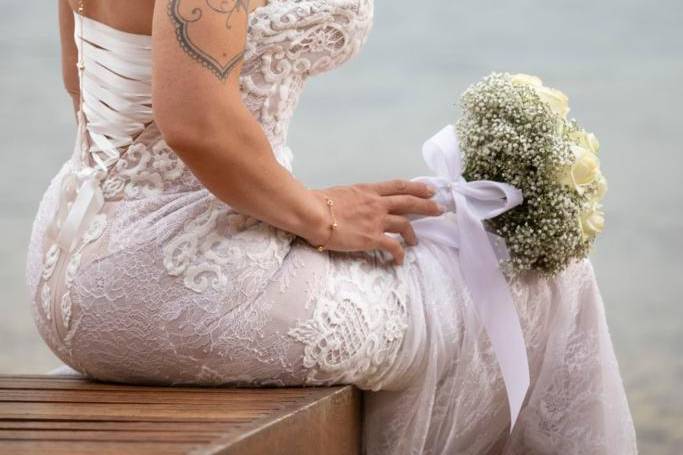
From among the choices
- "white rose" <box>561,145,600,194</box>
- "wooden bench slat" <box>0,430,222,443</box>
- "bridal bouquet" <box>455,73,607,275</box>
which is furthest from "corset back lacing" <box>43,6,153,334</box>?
"white rose" <box>561,145,600,194</box>

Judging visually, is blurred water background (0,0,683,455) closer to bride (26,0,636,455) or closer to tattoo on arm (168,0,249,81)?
bride (26,0,636,455)

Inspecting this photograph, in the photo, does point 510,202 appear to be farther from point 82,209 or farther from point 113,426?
point 113,426

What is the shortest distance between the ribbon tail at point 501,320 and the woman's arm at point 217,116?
0.31m

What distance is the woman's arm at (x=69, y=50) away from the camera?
208 centimetres

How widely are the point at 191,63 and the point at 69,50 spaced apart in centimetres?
57

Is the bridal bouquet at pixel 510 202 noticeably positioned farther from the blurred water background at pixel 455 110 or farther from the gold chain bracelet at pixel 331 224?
the blurred water background at pixel 455 110

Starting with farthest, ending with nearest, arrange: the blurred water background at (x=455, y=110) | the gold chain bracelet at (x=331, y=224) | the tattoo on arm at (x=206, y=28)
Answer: the blurred water background at (x=455, y=110) < the gold chain bracelet at (x=331, y=224) < the tattoo on arm at (x=206, y=28)

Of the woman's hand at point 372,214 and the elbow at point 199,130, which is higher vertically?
the elbow at point 199,130

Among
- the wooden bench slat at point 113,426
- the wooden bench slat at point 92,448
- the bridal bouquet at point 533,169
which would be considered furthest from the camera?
the bridal bouquet at point 533,169

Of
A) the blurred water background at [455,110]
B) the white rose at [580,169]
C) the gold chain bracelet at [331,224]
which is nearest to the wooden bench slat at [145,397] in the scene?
the gold chain bracelet at [331,224]

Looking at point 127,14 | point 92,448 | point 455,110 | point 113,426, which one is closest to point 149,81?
point 127,14

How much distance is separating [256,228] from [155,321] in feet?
0.65

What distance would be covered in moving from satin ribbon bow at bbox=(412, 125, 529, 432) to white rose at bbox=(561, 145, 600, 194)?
3.4 inches

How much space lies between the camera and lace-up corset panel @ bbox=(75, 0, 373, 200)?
179 cm
